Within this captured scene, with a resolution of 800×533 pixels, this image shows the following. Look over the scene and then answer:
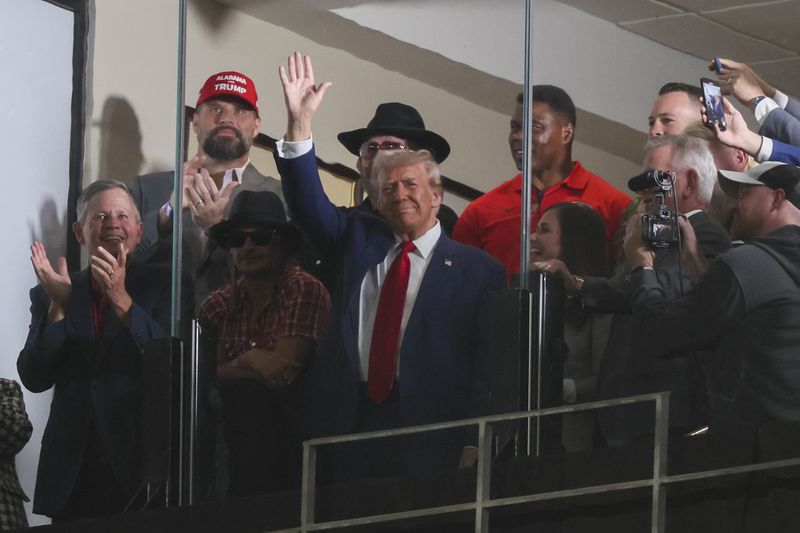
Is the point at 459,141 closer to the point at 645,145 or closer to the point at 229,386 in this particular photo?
the point at 645,145

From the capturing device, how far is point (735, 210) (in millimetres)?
3936

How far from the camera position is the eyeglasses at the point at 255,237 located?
4.49 meters

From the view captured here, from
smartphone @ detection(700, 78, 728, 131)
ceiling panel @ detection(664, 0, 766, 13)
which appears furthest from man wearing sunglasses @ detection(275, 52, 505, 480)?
ceiling panel @ detection(664, 0, 766, 13)

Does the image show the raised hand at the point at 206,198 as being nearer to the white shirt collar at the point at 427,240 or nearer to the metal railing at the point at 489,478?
the white shirt collar at the point at 427,240

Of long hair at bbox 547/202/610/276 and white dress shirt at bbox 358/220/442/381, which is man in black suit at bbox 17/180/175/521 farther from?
long hair at bbox 547/202/610/276

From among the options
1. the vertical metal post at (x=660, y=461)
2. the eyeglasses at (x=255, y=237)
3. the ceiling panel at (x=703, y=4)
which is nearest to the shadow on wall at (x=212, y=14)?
the eyeglasses at (x=255, y=237)

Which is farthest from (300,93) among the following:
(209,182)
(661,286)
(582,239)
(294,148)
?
(661,286)

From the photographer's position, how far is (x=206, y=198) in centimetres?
461

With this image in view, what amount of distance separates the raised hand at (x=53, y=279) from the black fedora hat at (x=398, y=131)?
0.76 m

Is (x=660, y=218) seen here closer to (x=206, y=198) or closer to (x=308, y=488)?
(x=308, y=488)

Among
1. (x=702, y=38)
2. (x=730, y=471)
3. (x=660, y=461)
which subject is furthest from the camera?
(x=702, y=38)

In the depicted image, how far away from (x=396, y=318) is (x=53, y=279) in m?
0.94

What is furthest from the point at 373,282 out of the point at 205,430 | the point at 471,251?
the point at 205,430

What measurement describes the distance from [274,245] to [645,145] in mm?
856
